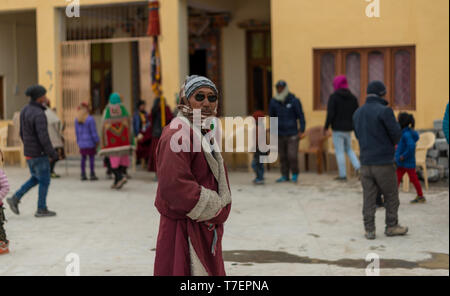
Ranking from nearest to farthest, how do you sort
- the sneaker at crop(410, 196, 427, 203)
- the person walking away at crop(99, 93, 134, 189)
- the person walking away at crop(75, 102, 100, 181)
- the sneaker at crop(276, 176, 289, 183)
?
the sneaker at crop(410, 196, 427, 203)
the person walking away at crop(99, 93, 134, 189)
the sneaker at crop(276, 176, 289, 183)
the person walking away at crop(75, 102, 100, 181)

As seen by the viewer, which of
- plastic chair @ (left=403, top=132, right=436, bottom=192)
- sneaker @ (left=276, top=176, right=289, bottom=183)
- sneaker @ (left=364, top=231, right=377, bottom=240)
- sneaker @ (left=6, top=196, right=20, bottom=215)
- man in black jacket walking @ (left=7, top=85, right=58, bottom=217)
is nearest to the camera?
sneaker @ (left=364, top=231, right=377, bottom=240)

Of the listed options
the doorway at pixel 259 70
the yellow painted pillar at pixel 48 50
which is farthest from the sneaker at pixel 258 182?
the yellow painted pillar at pixel 48 50

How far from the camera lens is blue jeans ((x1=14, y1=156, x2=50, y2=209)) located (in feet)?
26.2

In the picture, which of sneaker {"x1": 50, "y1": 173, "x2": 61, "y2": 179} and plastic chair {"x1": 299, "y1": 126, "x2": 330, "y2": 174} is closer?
sneaker {"x1": 50, "y1": 173, "x2": 61, "y2": 179}

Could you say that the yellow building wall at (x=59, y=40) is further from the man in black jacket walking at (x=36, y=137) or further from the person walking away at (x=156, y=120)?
the man in black jacket walking at (x=36, y=137)

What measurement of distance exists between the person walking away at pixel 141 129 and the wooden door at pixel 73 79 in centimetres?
180

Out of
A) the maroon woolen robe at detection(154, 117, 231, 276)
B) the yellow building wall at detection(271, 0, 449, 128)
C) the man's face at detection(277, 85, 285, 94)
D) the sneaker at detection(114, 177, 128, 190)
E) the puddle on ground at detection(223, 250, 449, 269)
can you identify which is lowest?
the puddle on ground at detection(223, 250, 449, 269)

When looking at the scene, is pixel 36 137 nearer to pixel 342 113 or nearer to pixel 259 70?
pixel 342 113

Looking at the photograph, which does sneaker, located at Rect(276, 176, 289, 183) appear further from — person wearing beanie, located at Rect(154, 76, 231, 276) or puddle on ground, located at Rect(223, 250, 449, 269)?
person wearing beanie, located at Rect(154, 76, 231, 276)

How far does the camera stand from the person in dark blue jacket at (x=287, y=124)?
36.7 feet

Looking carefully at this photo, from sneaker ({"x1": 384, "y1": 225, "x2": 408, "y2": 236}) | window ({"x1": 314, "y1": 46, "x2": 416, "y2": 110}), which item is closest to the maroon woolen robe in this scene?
sneaker ({"x1": 384, "y1": 225, "x2": 408, "y2": 236})

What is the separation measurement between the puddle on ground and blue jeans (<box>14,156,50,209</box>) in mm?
2755

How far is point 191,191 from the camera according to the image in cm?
312
